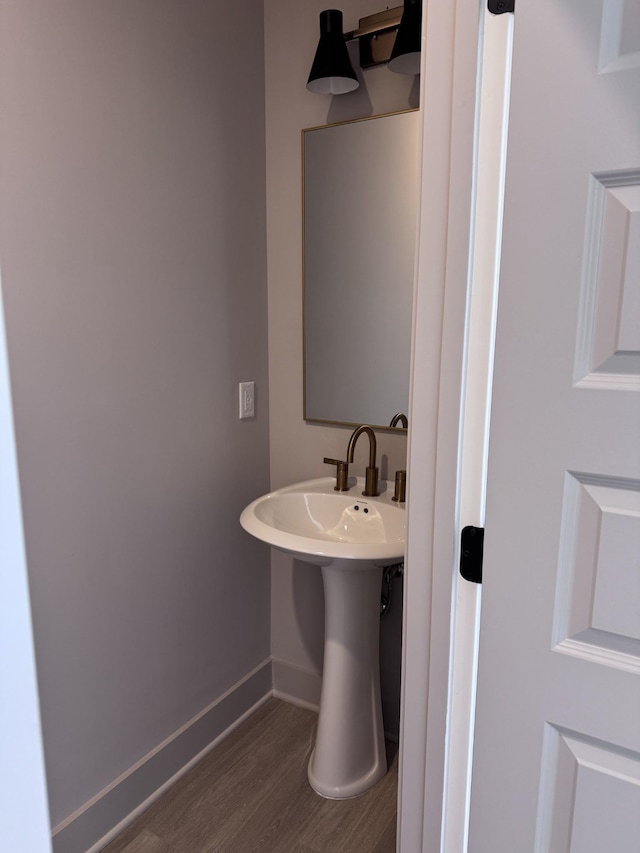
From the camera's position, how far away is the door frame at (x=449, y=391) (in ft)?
2.77

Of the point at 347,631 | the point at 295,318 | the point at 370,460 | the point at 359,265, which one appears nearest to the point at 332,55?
the point at 359,265

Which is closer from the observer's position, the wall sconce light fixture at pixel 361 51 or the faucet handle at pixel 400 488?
the wall sconce light fixture at pixel 361 51

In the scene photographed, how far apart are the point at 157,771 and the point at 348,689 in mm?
598

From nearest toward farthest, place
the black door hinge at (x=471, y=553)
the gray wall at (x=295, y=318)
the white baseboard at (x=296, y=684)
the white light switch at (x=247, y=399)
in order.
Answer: the black door hinge at (x=471, y=553) → the gray wall at (x=295, y=318) → the white light switch at (x=247, y=399) → the white baseboard at (x=296, y=684)

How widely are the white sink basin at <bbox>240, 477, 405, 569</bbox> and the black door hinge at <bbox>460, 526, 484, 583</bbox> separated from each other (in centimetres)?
66

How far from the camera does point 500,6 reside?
80cm

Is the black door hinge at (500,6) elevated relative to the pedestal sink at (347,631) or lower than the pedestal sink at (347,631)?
elevated

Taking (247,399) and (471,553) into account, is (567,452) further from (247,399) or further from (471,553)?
(247,399)

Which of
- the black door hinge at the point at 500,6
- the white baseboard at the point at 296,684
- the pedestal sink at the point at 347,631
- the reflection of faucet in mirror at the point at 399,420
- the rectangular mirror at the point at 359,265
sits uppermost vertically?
the black door hinge at the point at 500,6

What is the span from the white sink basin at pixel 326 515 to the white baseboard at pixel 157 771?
2.23 ft

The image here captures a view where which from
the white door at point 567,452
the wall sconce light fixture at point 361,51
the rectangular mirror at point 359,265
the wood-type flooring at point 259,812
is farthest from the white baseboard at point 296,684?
the wall sconce light fixture at point 361,51

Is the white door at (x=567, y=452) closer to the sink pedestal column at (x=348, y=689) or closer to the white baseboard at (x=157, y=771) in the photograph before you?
the sink pedestal column at (x=348, y=689)

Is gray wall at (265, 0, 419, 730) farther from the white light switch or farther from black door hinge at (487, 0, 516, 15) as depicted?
black door hinge at (487, 0, 516, 15)

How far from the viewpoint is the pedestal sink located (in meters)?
1.74
